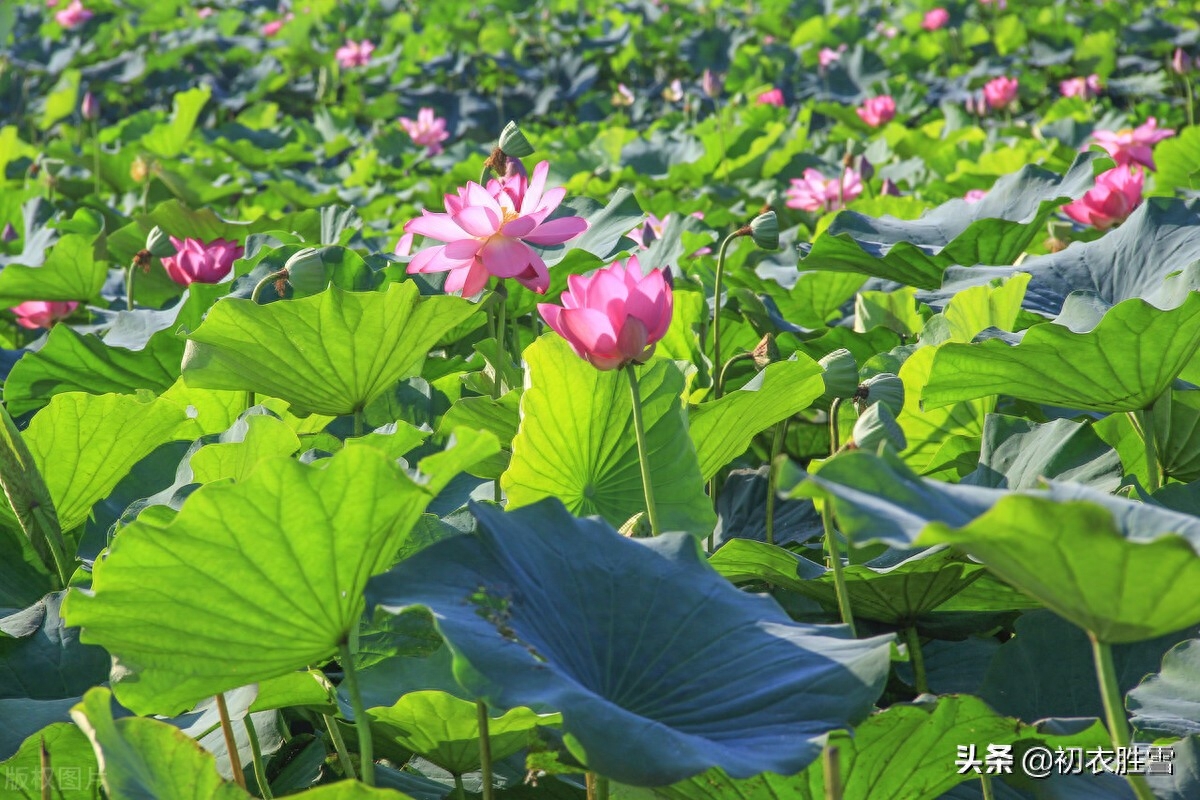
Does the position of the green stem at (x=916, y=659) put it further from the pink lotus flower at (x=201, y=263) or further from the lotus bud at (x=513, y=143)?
the pink lotus flower at (x=201, y=263)

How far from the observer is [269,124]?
4.54 m

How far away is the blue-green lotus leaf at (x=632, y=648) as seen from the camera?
613 millimetres

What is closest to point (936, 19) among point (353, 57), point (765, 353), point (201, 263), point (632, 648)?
point (353, 57)

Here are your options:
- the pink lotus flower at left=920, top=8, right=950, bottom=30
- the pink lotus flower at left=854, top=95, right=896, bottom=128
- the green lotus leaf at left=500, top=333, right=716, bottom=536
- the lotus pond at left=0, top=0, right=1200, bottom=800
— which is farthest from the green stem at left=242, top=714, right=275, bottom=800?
the pink lotus flower at left=920, top=8, right=950, bottom=30

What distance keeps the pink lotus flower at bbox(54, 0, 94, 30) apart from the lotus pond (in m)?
4.61

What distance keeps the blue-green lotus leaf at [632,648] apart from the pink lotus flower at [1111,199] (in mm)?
1088

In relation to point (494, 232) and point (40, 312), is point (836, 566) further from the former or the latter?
point (40, 312)

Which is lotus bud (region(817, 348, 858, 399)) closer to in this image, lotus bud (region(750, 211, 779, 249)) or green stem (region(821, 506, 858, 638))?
green stem (region(821, 506, 858, 638))

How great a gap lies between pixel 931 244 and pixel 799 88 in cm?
384

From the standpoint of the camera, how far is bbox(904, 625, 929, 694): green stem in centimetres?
95

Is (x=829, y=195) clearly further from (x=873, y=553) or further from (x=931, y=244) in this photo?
(x=873, y=553)

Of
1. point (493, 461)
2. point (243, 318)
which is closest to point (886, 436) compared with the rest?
point (493, 461)

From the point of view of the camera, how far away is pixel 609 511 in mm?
1069

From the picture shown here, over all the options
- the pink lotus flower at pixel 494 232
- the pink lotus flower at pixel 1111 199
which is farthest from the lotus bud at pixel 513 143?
the pink lotus flower at pixel 1111 199
